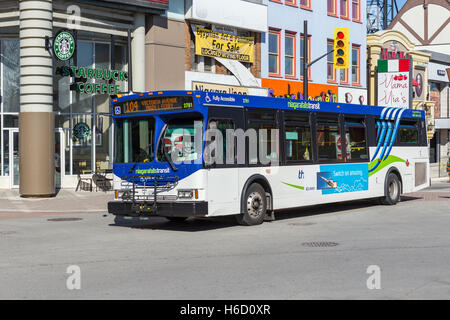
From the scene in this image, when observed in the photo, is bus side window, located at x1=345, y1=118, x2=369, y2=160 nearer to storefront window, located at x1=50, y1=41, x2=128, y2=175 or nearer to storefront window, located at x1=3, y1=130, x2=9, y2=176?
storefront window, located at x1=50, y1=41, x2=128, y2=175

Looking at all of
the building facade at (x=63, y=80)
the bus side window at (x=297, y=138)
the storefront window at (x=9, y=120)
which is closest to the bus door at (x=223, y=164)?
the bus side window at (x=297, y=138)

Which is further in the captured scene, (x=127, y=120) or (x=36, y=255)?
(x=127, y=120)

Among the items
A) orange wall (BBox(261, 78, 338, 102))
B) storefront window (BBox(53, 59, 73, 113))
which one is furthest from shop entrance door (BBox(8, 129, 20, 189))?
orange wall (BBox(261, 78, 338, 102))

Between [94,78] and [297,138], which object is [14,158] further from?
[297,138]

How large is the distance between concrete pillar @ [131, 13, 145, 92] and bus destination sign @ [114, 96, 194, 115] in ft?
41.1

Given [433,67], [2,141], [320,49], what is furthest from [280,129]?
[433,67]

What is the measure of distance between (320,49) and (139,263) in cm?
2875

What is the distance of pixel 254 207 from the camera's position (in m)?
14.8

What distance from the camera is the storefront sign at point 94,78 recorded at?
25500 millimetres

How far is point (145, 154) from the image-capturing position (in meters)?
13.9

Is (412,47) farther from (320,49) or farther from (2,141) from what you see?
(2,141)

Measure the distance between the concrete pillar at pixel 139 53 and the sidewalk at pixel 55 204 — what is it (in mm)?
4732

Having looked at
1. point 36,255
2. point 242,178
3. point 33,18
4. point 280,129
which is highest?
point 33,18

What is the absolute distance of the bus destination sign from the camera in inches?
529
